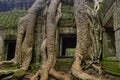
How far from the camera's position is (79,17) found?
19.4ft

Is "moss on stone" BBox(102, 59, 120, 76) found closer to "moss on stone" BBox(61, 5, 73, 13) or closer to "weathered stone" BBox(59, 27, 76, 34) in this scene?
"weathered stone" BBox(59, 27, 76, 34)

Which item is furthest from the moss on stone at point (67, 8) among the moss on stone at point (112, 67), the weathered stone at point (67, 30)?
the moss on stone at point (112, 67)

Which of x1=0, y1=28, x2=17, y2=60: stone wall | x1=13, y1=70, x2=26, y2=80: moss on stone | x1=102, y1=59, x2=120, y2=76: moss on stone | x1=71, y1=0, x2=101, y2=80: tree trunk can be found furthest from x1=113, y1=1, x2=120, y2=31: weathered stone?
x1=0, y1=28, x2=17, y2=60: stone wall

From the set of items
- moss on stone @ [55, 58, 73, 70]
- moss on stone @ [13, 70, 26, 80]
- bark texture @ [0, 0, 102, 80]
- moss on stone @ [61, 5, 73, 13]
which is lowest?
moss on stone @ [13, 70, 26, 80]

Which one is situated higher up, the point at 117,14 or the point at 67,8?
the point at 67,8

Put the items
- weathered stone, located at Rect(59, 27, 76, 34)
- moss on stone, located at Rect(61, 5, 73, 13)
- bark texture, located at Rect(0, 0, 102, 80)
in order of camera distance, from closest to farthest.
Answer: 1. bark texture, located at Rect(0, 0, 102, 80)
2. weathered stone, located at Rect(59, 27, 76, 34)
3. moss on stone, located at Rect(61, 5, 73, 13)

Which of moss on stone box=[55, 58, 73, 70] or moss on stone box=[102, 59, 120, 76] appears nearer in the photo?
moss on stone box=[102, 59, 120, 76]

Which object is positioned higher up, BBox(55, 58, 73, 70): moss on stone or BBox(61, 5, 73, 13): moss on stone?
BBox(61, 5, 73, 13): moss on stone

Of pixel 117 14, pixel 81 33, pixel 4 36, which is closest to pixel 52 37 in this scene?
pixel 81 33

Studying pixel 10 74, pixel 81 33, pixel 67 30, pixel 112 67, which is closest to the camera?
pixel 112 67

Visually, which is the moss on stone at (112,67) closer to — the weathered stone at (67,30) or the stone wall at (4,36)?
the weathered stone at (67,30)

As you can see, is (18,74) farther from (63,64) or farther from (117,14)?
(117,14)

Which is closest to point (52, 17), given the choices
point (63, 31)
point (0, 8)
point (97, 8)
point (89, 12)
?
point (63, 31)

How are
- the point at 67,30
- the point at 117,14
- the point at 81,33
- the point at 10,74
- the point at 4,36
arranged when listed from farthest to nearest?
the point at 4,36 < the point at 67,30 < the point at 81,33 < the point at 10,74 < the point at 117,14
